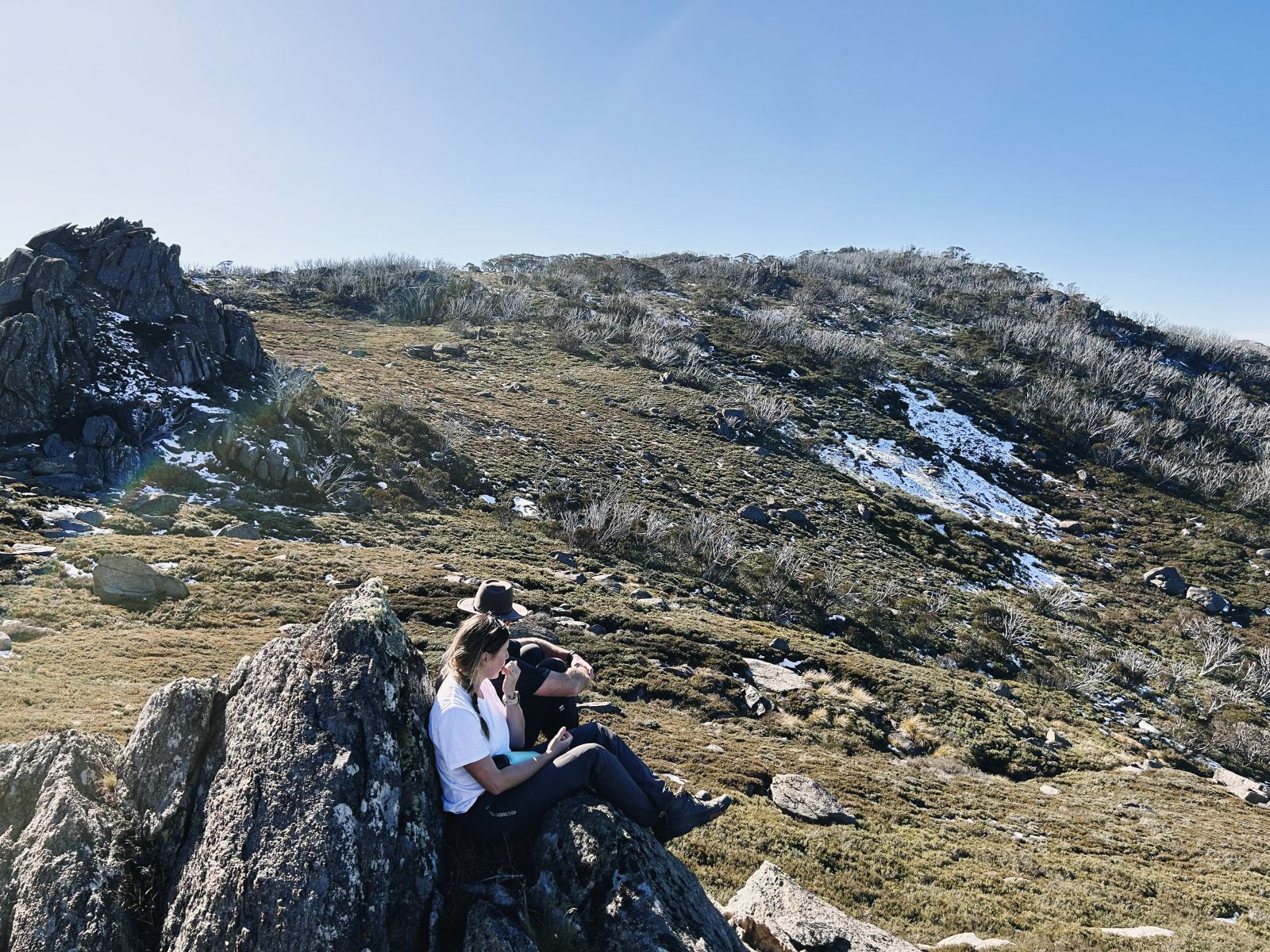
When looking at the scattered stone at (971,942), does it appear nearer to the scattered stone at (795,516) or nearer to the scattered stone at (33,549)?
the scattered stone at (33,549)

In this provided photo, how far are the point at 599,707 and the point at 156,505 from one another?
894 inches

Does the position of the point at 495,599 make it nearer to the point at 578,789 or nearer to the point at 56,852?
the point at 578,789

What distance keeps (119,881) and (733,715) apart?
50.7 ft

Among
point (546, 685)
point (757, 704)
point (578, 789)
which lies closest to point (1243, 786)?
point (757, 704)

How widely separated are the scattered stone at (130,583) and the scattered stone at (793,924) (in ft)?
62.1

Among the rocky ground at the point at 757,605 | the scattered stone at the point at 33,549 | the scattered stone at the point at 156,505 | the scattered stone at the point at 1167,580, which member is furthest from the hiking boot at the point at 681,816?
the scattered stone at the point at 1167,580

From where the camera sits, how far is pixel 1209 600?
39.5 meters

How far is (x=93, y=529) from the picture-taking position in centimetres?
2233

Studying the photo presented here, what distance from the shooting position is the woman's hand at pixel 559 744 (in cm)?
537

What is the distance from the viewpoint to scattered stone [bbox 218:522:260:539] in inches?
955

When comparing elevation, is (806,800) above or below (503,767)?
below

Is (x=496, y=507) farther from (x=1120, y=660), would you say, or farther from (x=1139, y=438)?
(x=1139, y=438)

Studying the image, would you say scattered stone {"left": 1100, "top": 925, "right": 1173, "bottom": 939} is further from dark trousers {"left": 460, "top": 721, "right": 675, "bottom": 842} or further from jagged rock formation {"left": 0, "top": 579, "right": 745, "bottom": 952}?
dark trousers {"left": 460, "top": 721, "right": 675, "bottom": 842}

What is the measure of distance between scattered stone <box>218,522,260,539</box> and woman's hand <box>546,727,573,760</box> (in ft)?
79.5
